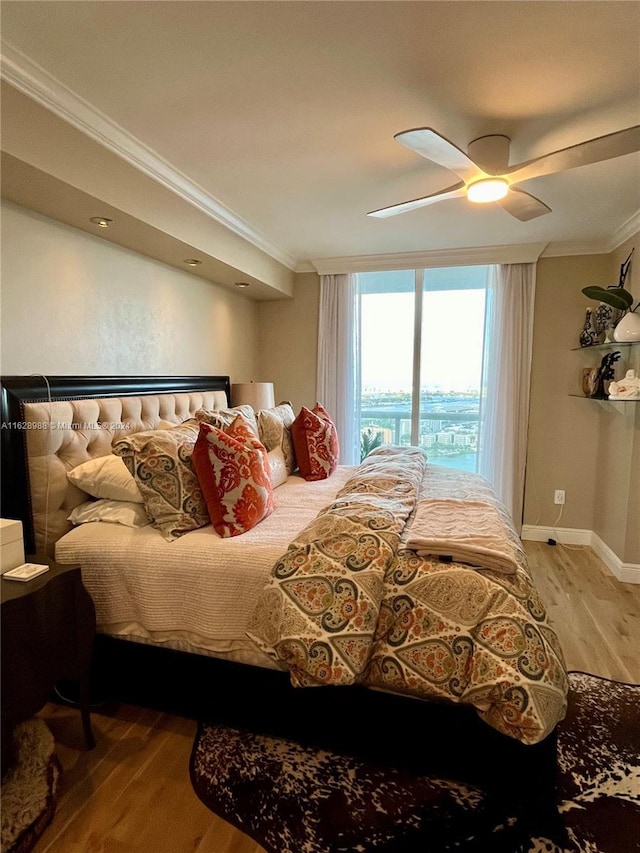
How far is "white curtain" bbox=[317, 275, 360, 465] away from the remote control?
310cm

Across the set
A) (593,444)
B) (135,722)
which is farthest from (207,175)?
(593,444)

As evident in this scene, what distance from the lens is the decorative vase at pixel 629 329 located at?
9.68 feet

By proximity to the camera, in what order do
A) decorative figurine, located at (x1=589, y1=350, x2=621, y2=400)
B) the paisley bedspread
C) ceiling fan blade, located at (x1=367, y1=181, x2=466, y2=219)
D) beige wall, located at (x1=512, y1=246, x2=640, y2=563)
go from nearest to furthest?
the paisley bedspread < ceiling fan blade, located at (x1=367, y1=181, x2=466, y2=219) < decorative figurine, located at (x1=589, y1=350, x2=621, y2=400) < beige wall, located at (x1=512, y1=246, x2=640, y2=563)

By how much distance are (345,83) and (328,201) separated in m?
1.15

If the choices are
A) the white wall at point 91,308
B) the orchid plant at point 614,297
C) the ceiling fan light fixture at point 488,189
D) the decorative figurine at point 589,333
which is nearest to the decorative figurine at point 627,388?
the orchid plant at point 614,297

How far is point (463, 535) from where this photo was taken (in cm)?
171

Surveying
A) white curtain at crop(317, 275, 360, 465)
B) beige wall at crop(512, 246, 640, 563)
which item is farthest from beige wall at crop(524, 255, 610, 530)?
white curtain at crop(317, 275, 360, 465)

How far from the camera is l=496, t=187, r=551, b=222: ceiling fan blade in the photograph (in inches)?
87.1

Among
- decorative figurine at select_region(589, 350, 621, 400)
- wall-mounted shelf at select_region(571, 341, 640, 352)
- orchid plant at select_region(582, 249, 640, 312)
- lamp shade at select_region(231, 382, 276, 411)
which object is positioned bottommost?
lamp shade at select_region(231, 382, 276, 411)

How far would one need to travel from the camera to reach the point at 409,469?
268 centimetres

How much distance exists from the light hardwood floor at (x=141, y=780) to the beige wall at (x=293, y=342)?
3.05 metres

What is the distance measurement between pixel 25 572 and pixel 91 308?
4.77 ft

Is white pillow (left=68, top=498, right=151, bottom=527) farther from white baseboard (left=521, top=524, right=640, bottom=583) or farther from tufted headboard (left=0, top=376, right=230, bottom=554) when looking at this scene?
white baseboard (left=521, top=524, right=640, bottom=583)

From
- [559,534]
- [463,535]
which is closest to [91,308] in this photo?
[463,535]
